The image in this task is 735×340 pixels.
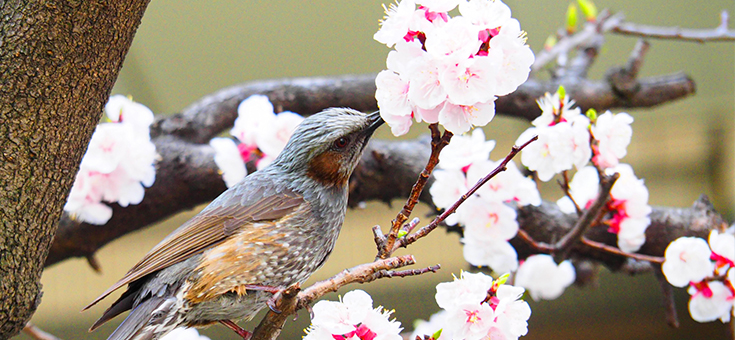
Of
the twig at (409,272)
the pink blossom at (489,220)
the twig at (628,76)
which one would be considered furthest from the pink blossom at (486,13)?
the twig at (628,76)

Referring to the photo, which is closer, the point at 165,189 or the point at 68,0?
the point at 68,0

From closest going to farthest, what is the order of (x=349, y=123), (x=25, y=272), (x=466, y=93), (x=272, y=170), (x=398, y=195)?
(x=466, y=93) < (x=25, y=272) < (x=349, y=123) < (x=272, y=170) < (x=398, y=195)

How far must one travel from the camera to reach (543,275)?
1.62m

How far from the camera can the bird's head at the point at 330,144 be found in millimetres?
1067

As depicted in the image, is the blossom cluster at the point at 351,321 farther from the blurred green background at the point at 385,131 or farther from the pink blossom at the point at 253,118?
the blurred green background at the point at 385,131

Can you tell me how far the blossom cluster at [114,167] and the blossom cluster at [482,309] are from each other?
0.82 metres

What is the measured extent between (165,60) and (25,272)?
86.4 inches

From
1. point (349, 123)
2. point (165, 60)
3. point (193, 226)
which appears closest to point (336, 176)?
point (349, 123)

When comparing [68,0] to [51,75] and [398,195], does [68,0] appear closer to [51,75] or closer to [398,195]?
[51,75]

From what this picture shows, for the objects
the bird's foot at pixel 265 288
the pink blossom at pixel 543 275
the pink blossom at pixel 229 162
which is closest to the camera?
the bird's foot at pixel 265 288

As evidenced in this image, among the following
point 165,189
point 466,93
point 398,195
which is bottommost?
point 398,195

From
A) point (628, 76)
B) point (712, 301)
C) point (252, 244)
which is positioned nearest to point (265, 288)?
point (252, 244)

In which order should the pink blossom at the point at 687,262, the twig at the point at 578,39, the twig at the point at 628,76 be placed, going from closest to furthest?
1. the pink blossom at the point at 687,262
2. the twig at the point at 628,76
3. the twig at the point at 578,39

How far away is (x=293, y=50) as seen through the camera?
286 centimetres
